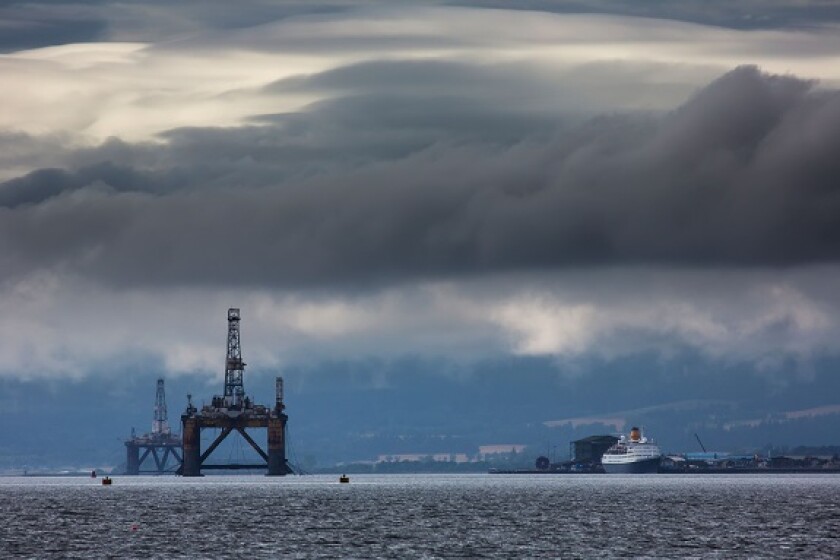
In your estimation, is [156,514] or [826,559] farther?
[156,514]

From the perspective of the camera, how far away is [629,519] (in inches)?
6137

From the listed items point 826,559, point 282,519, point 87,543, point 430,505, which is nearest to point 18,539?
point 87,543

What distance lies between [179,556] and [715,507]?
87.1m

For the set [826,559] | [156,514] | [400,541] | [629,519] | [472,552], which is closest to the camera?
[826,559]

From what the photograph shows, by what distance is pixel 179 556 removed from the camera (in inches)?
4422

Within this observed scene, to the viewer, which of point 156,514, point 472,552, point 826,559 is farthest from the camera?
point 156,514

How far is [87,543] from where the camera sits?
12581 centimetres

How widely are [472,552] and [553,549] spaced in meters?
5.82

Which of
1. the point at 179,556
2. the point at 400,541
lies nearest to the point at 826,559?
the point at 400,541

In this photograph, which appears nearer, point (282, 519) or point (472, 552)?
point (472, 552)

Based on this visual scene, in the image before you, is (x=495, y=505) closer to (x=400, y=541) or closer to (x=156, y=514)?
(x=156, y=514)

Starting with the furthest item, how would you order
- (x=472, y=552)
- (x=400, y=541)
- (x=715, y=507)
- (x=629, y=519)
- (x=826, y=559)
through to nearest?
(x=715, y=507) < (x=629, y=519) < (x=400, y=541) < (x=472, y=552) < (x=826, y=559)

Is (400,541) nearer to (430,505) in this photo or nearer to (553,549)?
(553,549)

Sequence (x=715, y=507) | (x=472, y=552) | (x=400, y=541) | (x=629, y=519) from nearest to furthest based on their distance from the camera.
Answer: (x=472, y=552), (x=400, y=541), (x=629, y=519), (x=715, y=507)
